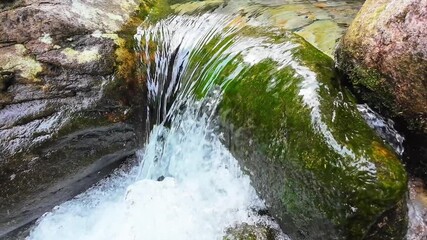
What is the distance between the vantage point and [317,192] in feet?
9.30

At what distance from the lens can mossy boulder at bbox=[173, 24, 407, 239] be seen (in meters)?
2.68

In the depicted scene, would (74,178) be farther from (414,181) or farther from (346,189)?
(414,181)

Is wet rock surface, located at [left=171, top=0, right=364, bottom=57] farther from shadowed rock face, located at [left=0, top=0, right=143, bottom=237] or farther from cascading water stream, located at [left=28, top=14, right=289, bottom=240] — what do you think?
shadowed rock face, located at [left=0, top=0, right=143, bottom=237]

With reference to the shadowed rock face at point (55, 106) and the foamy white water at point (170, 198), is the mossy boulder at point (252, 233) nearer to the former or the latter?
the foamy white water at point (170, 198)

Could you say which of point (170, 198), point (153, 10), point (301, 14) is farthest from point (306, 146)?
point (153, 10)

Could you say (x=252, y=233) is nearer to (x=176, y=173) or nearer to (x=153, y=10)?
(x=176, y=173)

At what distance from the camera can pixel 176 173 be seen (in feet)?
14.3

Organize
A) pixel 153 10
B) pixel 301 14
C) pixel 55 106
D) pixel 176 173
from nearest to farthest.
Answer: pixel 55 106, pixel 176 173, pixel 301 14, pixel 153 10

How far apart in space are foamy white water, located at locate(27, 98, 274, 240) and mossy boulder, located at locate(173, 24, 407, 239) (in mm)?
265

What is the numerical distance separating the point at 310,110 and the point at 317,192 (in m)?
0.58

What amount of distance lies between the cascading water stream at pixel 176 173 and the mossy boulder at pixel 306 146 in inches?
6.8

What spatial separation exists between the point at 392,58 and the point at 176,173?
237 cm

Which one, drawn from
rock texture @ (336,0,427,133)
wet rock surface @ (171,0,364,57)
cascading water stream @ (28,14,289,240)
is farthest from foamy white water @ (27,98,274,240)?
wet rock surface @ (171,0,364,57)

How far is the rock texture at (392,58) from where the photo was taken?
2.87 meters
